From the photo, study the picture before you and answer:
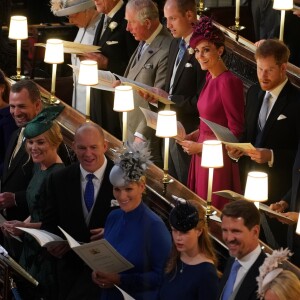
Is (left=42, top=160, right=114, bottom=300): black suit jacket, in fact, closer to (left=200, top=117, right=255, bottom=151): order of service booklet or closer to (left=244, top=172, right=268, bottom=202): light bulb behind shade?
(left=200, top=117, right=255, bottom=151): order of service booklet

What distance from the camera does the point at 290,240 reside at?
8.91 metres

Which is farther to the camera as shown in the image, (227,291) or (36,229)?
(36,229)

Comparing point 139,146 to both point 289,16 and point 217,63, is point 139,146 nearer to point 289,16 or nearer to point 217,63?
point 217,63

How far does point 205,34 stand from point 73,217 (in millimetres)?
1724

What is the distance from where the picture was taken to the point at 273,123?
9102 millimetres

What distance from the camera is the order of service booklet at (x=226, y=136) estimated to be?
8.62 m

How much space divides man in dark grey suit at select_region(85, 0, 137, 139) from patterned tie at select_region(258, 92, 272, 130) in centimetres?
229

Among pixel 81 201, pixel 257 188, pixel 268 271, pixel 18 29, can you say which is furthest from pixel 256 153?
pixel 18 29

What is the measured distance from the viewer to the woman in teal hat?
8.80m

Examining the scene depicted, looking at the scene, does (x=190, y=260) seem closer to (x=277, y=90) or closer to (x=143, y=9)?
(x=277, y=90)

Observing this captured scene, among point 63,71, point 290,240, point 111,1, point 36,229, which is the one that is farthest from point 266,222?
point 63,71

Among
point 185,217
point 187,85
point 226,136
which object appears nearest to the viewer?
point 185,217

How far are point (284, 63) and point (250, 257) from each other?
7.21 ft

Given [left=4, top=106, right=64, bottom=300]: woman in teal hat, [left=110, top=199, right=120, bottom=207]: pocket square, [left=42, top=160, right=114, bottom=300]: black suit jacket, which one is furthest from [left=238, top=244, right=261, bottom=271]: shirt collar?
[left=4, top=106, right=64, bottom=300]: woman in teal hat
